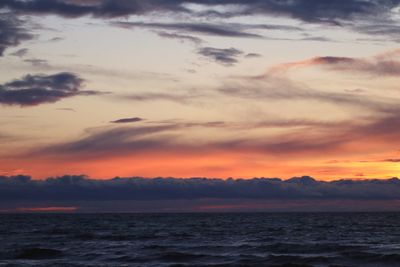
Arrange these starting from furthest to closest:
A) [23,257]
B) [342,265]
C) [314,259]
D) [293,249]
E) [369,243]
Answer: [369,243], [293,249], [23,257], [314,259], [342,265]

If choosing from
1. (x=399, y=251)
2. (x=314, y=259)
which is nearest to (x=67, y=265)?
(x=314, y=259)

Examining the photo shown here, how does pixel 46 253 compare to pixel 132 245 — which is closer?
pixel 46 253

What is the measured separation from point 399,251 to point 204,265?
17.8 meters

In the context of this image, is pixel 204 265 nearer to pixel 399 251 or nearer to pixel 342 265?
pixel 342 265

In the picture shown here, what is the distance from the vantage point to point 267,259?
47.5 metres

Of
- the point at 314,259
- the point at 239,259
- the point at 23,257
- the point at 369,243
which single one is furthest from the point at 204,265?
the point at 369,243

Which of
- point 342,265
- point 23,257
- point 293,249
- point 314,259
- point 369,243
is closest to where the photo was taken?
point 342,265

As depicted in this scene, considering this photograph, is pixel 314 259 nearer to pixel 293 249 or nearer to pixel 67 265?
pixel 293 249

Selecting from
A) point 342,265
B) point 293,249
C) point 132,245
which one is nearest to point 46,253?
point 132,245

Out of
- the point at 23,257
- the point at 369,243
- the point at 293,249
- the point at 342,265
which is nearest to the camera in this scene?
the point at 342,265

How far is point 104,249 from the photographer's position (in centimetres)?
5853

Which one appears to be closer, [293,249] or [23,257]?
[23,257]

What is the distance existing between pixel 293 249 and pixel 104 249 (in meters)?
17.6

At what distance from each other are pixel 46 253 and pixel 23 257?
10.00 ft
